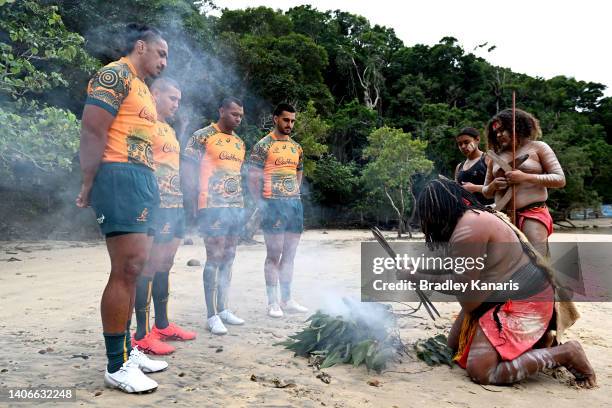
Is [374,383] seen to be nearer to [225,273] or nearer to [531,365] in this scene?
[531,365]

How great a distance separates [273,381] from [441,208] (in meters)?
1.43

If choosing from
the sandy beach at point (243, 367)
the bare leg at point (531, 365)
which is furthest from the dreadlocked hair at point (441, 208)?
the sandy beach at point (243, 367)

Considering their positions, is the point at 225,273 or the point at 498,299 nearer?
Result: the point at 498,299

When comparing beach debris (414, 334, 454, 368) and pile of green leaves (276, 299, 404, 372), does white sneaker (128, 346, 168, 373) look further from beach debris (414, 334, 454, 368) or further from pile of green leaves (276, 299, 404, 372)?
beach debris (414, 334, 454, 368)

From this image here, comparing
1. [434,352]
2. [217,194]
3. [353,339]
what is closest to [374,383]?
[353,339]

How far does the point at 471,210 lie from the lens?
274 cm

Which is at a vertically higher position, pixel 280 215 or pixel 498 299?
pixel 280 215

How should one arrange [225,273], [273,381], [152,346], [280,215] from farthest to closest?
[280,215], [225,273], [152,346], [273,381]

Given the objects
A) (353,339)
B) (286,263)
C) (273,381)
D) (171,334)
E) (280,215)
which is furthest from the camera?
(286,263)

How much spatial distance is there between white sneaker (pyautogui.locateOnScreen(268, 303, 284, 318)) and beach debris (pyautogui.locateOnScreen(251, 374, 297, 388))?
1.54 meters

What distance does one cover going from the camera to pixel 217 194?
3826 mm

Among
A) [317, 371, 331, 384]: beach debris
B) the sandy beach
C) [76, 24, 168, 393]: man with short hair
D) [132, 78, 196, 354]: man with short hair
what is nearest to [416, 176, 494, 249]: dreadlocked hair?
the sandy beach

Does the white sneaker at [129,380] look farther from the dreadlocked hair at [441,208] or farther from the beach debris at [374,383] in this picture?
the dreadlocked hair at [441,208]

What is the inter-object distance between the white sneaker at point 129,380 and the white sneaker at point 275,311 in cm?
192
